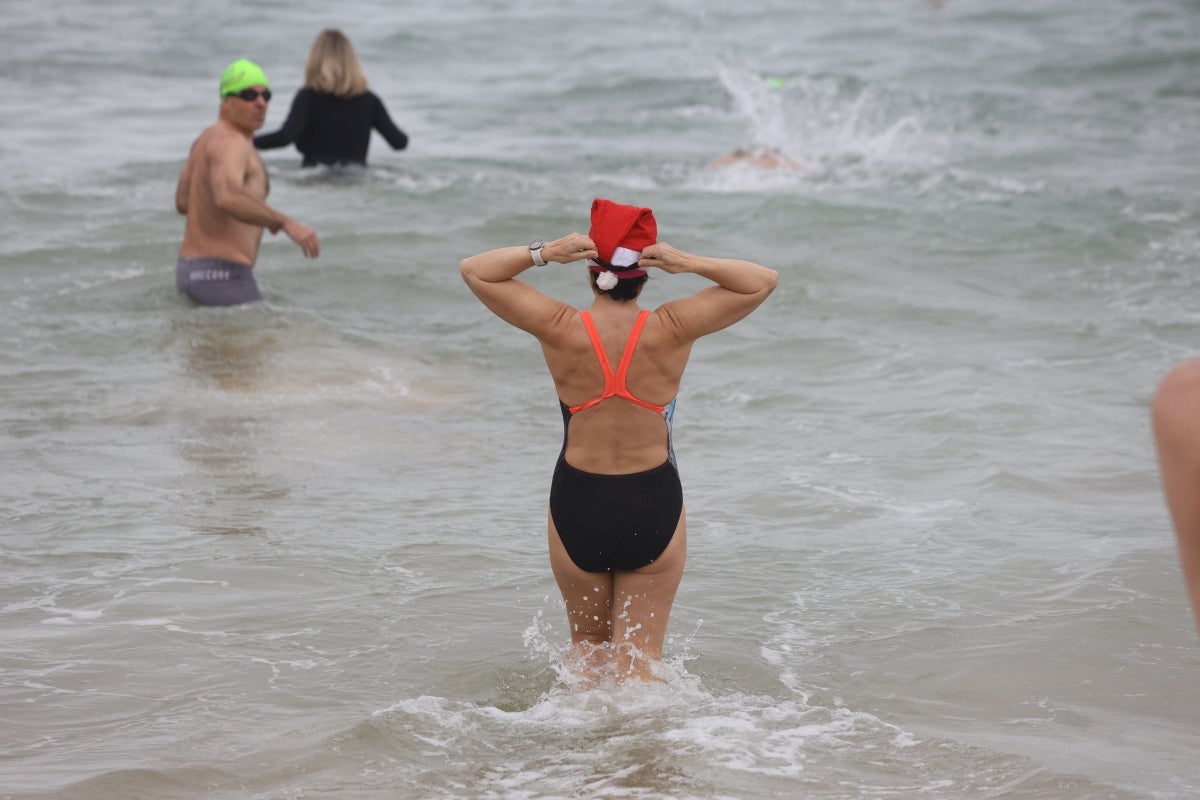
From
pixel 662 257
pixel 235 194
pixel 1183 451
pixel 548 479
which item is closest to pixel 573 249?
pixel 662 257

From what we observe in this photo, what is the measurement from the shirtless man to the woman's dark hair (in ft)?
14.0

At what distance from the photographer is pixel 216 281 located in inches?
380

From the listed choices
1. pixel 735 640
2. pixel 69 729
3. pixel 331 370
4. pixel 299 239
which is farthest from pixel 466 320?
pixel 69 729

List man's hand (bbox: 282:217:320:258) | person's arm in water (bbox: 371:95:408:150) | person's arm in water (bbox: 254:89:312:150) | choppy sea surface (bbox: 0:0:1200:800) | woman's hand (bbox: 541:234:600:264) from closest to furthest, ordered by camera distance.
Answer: woman's hand (bbox: 541:234:600:264)
choppy sea surface (bbox: 0:0:1200:800)
man's hand (bbox: 282:217:320:258)
person's arm in water (bbox: 254:89:312:150)
person's arm in water (bbox: 371:95:408:150)

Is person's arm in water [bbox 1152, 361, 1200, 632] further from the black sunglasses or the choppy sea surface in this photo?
the black sunglasses

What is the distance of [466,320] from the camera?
10867mm

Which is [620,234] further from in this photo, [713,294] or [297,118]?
[297,118]

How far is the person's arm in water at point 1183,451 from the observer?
106 inches

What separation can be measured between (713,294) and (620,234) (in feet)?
1.29

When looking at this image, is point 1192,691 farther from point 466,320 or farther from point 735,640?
point 466,320

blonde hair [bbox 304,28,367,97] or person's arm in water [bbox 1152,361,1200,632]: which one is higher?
blonde hair [bbox 304,28,367,97]

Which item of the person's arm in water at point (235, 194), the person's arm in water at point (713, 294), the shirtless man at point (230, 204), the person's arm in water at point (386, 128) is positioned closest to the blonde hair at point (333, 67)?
the person's arm in water at point (386, 128)

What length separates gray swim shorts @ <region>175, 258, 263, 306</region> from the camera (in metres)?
9.60

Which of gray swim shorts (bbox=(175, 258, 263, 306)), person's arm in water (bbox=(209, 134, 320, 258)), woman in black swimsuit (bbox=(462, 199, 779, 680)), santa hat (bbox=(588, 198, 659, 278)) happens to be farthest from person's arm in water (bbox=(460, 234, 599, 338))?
gray swim shorts (bbox=(175, 258, 263, 306))
